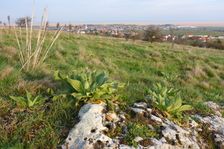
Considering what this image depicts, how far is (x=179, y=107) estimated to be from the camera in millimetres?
4797

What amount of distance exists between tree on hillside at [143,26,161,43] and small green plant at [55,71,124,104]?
96.4 ft

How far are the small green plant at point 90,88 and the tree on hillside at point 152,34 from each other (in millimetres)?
29387

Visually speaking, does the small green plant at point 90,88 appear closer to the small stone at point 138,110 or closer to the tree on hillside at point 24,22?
the small stone at point 138,110

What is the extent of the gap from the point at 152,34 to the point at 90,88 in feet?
101

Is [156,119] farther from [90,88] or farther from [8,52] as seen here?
[8,52]

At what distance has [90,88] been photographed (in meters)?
4.68

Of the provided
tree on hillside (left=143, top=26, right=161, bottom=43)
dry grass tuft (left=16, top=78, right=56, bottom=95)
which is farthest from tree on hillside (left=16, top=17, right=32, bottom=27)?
tree on hillside (left=143, top=26, right=161, bottom=43)

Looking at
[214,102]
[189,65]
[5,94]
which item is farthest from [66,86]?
[189,65]

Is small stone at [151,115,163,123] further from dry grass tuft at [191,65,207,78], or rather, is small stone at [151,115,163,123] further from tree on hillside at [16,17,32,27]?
dry grass tuft at [191,65,207,78]

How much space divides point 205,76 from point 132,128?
26.2ft

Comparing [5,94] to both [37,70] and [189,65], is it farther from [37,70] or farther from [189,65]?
[189,65]

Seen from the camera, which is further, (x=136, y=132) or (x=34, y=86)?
(x=34, y=86)

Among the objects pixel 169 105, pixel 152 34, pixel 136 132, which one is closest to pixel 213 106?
pixel 169 105

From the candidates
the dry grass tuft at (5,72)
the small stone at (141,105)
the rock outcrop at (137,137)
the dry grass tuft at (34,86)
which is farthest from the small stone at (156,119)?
the dry grass tuft at (5,72)
